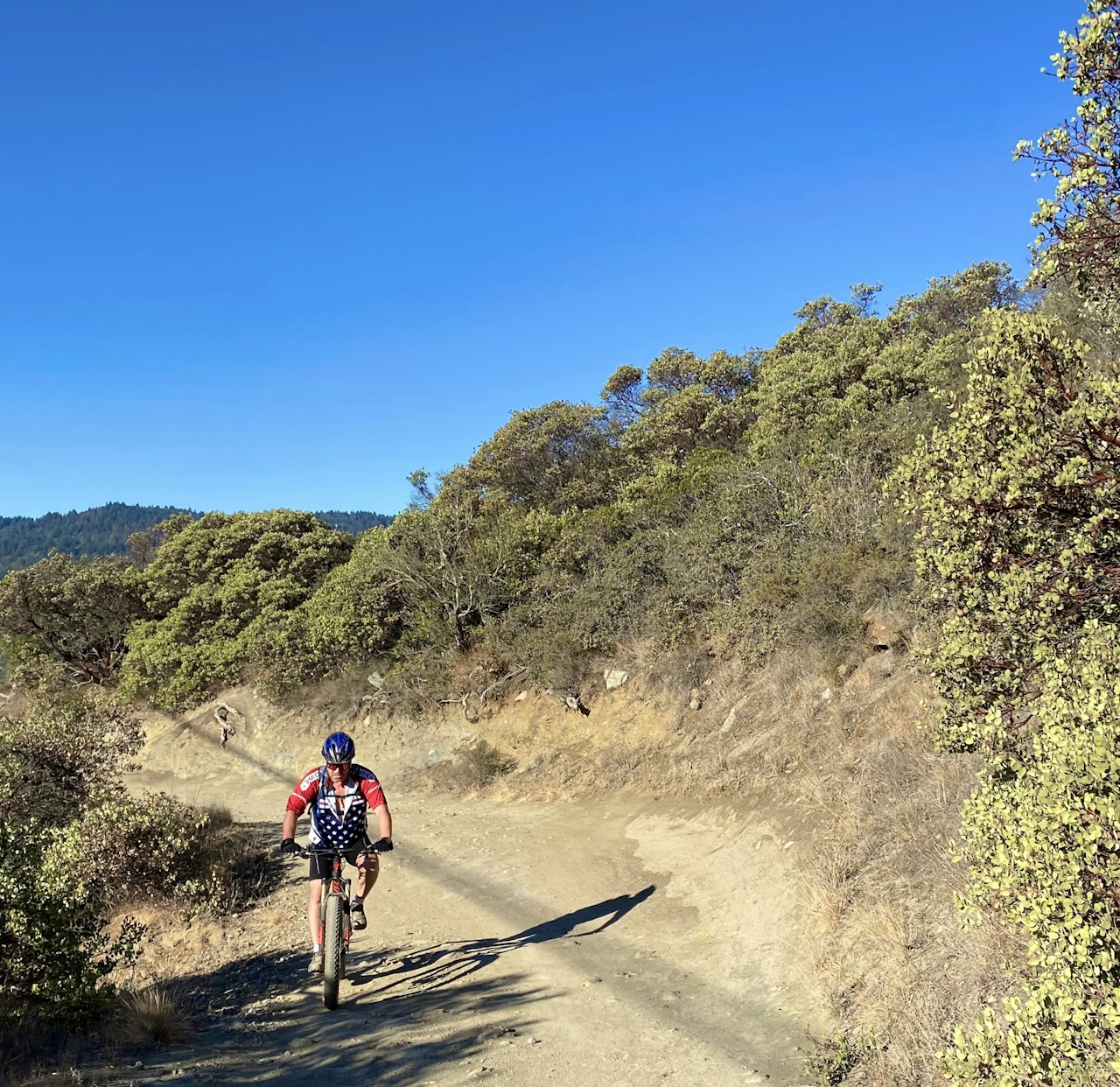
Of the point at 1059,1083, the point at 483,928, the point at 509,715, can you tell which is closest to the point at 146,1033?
the point at 483,928

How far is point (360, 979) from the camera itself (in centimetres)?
638

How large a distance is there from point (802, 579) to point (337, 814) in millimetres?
7899

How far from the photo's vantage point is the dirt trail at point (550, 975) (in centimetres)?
479

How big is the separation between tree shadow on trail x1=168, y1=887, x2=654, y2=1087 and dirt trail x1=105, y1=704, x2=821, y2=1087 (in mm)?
20

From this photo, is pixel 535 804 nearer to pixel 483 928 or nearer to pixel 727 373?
pixel 483 928

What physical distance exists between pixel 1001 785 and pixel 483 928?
17.4 ft

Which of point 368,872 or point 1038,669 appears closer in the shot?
point 1038,669

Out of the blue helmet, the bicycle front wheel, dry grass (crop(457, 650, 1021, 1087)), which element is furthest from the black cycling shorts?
dry grass (crop(457, 650, 1021, 1087))

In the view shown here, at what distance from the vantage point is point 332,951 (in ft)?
18.7

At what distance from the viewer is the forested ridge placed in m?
3.43

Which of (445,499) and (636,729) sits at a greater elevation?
(445,499)

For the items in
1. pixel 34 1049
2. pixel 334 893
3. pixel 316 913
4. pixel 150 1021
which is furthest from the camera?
pixel 316 913

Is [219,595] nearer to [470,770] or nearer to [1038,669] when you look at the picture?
[470,770]

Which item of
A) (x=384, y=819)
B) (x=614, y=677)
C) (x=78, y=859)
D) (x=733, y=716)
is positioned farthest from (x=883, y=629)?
(x=78, y=859)
